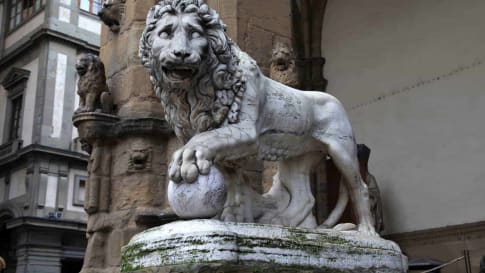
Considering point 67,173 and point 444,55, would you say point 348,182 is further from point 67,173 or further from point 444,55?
point 67,173

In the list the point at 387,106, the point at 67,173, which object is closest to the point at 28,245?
the point at 67,173

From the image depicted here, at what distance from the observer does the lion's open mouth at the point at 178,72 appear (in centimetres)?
252

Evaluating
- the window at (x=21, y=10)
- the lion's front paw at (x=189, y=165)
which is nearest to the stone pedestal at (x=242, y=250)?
the lion's front paw at (x=189, y=165)

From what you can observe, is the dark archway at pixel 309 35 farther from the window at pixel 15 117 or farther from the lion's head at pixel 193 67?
the window at pixel 15 117

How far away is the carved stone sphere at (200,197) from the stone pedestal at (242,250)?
2.5 inches

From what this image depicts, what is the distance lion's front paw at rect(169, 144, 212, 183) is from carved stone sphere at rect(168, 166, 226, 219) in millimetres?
23

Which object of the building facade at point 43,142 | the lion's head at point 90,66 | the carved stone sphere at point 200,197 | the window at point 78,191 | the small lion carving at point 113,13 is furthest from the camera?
the window at point 78,191

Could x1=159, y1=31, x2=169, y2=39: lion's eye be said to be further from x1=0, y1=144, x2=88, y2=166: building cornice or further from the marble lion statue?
x1=0, y1=144, x2=88, y2=166: building cornice

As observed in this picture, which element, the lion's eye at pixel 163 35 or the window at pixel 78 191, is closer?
the lion's eye at pixel 163 35

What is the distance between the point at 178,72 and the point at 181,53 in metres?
0.09

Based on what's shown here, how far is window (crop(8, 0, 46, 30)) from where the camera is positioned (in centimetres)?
2105

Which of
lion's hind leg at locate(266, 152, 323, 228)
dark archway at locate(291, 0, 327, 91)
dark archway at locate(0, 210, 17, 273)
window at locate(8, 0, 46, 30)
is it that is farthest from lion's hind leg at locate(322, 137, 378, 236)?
window at locate(8, 0, 46, 30)

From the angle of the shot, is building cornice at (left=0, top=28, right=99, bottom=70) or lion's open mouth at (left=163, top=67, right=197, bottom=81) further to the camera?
building cornice at (left=0, top=28, right=99, bottom=70)

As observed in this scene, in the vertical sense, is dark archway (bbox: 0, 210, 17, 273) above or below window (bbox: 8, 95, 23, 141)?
below
